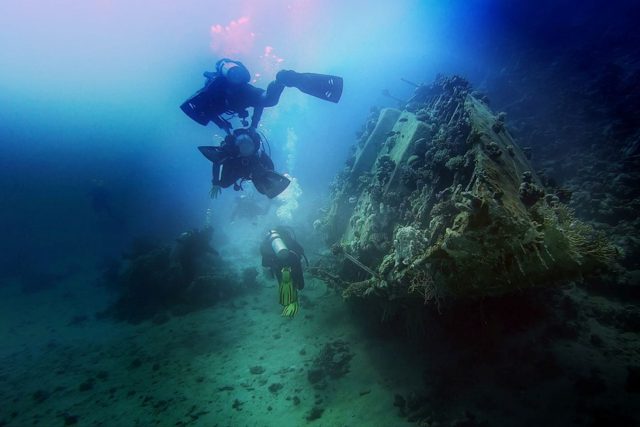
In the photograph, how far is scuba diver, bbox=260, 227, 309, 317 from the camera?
6.45m

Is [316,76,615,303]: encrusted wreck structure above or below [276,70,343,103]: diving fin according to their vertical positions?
below

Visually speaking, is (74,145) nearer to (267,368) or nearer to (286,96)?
(286,96)

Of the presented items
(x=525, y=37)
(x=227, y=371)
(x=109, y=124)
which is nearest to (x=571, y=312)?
(x=227, y=371)

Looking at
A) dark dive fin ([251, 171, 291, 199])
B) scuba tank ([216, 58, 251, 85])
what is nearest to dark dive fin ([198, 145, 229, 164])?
dark dive fin ([251, 171, 291, 199])

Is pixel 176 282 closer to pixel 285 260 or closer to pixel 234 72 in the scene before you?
pixel 285 260

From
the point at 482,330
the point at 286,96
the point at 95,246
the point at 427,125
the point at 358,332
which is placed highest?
the point at 286,96

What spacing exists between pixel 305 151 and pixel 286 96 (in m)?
22.7

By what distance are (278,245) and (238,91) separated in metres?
3.61

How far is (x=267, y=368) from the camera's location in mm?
7289

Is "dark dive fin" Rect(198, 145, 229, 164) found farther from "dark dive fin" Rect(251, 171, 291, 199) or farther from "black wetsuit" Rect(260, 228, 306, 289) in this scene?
"black wetsuit" Rect(260, 228, 306, 289)

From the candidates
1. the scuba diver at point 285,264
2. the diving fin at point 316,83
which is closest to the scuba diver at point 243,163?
the diving fin at point 316,83

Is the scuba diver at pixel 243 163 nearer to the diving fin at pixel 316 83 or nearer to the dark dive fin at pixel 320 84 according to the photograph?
the diving fin at pixel 316 83

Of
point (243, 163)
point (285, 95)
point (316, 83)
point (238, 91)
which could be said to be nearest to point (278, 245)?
point (243, 163)

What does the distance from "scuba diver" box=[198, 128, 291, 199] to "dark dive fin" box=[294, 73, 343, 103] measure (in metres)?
1.27
